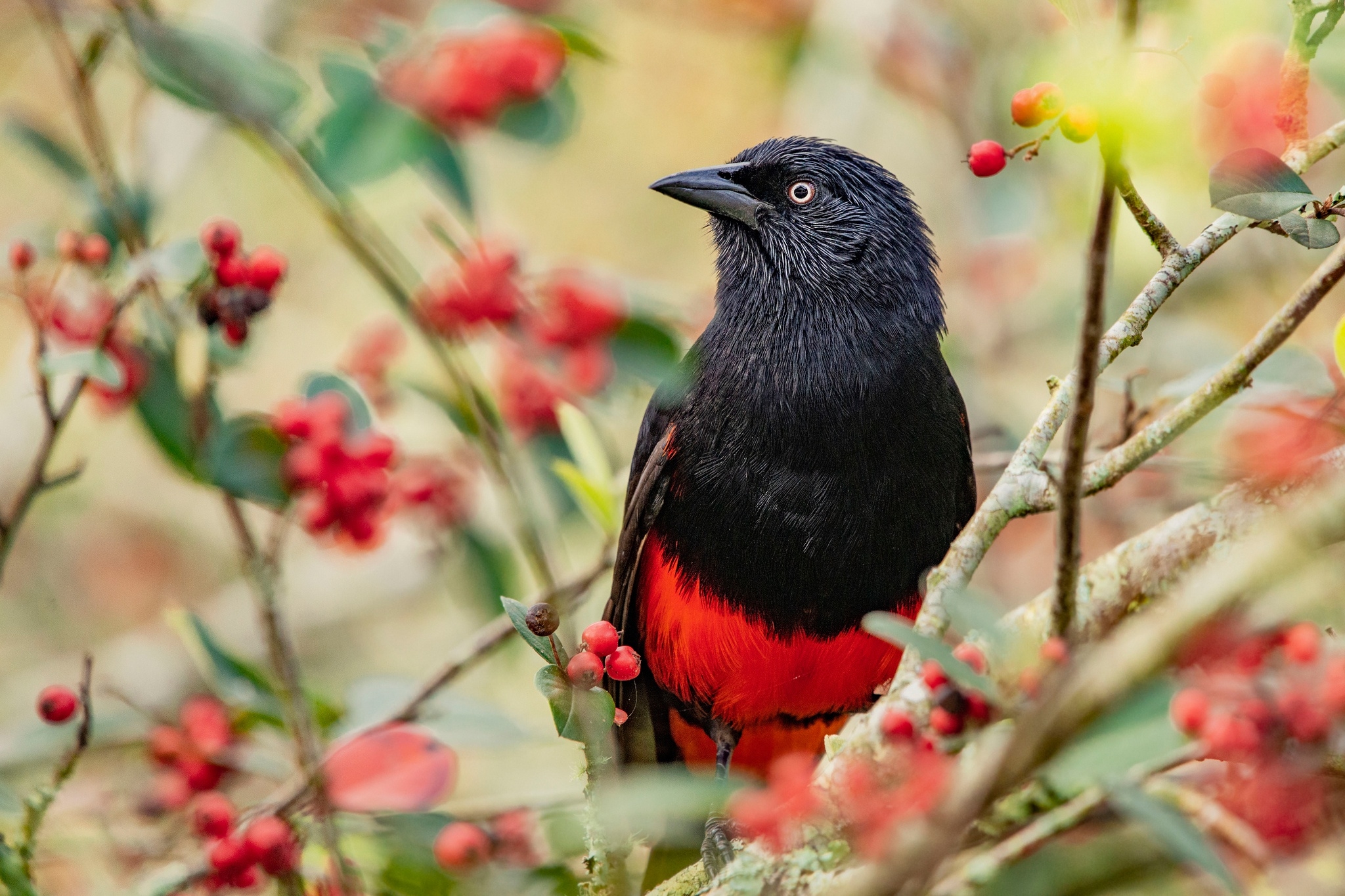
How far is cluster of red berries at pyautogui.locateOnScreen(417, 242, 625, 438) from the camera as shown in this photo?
10.4 ft

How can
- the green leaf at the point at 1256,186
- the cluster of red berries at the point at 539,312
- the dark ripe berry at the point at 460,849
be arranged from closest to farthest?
the green leaf at the point at 1256,186
the dark ripe berry at the point at 460,849
the cluster of red berries at the point at 539,312

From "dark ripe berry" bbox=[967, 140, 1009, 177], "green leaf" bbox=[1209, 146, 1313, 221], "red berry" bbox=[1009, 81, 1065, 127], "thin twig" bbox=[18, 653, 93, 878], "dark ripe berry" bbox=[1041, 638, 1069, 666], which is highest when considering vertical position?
"red berry" bbox=[1009, 81, 1065, 127]

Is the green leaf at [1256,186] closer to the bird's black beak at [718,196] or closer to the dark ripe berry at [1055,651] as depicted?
the dark ripe berry at [1055,651]

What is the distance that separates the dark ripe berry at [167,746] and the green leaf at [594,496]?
1087 mm

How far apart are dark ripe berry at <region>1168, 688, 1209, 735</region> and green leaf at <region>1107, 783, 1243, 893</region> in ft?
0.39

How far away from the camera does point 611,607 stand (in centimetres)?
322

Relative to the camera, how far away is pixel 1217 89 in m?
2.09

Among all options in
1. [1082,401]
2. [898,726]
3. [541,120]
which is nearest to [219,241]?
[541,120]

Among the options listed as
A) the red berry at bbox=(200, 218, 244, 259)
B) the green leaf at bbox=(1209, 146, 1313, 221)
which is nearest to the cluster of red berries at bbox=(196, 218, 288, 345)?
the red berry at bbox=(200, 218, 244, 259)

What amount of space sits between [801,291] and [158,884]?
2015 mm

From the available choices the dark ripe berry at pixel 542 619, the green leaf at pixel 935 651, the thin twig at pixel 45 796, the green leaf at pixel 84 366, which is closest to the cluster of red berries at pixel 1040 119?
the green leaf at pixel 935 651

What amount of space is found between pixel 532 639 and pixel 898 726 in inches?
28.2

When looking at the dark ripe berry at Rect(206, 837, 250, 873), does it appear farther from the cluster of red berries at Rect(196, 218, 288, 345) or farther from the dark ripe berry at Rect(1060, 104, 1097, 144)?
the dark ripe berry at Rect(1060, 104, 1097, 144)

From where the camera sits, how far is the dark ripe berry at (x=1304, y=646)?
5.86 ft
